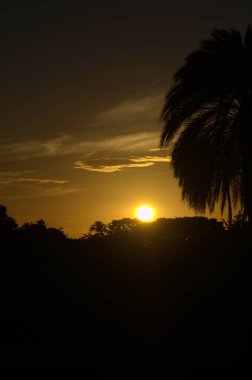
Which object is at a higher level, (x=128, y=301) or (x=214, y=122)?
(x=214, y=122)

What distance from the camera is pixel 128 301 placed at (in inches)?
434

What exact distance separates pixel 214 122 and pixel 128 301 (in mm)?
8534

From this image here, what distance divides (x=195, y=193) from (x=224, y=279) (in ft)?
21.5

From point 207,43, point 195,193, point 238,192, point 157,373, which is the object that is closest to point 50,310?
point 157,373

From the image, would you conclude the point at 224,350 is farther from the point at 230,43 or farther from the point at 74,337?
the point at 230,43

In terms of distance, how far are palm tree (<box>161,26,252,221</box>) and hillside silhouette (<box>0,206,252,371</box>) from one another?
4.20 metres

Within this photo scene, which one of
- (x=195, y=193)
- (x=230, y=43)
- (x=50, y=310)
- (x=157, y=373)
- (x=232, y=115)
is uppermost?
(x=230, y=43)

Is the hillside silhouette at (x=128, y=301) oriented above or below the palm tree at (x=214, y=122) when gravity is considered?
below

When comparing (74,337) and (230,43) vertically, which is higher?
(230,43)

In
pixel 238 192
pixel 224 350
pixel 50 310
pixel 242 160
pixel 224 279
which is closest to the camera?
pixel 224 350

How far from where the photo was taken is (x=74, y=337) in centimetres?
1000

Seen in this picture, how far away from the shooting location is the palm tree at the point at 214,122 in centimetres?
1708

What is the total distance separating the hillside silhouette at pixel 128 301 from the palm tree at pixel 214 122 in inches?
165

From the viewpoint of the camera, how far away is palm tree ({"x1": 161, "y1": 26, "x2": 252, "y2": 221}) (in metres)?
17.1
